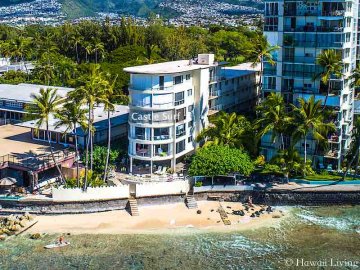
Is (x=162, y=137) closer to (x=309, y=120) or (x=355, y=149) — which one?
(x=309, y=120)

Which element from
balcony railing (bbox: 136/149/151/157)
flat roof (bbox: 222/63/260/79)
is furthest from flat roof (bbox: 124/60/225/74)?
balcony railing (bbox: 136/149/151/157)

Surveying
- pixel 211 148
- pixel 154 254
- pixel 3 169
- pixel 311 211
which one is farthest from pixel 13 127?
pixel 311 211

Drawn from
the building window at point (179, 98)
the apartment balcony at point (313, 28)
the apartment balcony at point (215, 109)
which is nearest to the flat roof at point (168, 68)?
the building window at point (179, 98)

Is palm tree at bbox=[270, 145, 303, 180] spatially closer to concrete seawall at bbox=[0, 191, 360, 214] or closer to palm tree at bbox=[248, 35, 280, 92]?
concrete seawall at bbox=[0, 191, 360, 214]

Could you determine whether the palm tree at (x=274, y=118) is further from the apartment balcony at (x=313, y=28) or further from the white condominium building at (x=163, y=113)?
the white condominium building at (x=163, y=113)

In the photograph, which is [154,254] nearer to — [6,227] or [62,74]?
[6,227]
